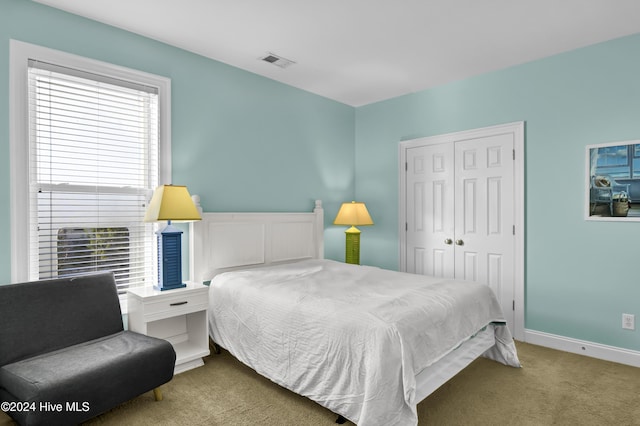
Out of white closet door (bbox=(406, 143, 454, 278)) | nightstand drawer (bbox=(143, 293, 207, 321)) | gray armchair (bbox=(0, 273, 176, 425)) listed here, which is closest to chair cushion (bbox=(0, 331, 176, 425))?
gray armchair (bbox=(0, 273, 176, 425))

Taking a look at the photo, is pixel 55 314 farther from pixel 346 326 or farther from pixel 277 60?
pixel 277 60

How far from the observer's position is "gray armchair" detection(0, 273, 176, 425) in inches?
69.3

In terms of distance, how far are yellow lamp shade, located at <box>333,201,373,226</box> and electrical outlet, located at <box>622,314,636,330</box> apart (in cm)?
233

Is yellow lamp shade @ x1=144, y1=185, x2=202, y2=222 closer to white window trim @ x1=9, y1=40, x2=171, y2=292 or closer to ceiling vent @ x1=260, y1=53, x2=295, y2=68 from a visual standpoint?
white window trim @ x1=9, y1=40, x2=171, y2=292

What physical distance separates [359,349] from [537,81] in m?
3.01

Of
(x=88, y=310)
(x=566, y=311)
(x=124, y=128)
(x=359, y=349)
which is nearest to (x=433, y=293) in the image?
(x=359, y=349)

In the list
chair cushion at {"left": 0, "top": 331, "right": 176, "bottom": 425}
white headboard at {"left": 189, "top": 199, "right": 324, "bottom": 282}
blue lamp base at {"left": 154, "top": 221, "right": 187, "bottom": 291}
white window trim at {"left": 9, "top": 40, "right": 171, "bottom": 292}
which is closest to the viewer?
chair cushion at {"left": 0, "top": 331, "right": 176, "bottom": 425}

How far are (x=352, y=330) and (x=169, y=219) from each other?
153 centimetres

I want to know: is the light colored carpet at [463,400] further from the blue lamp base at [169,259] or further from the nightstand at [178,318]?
the blue lamp base at [169,259]

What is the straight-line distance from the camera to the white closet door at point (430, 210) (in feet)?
13.1

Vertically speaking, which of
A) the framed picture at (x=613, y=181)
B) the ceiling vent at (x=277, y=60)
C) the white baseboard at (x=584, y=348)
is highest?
the ceiling vent at (x=277, y=60)

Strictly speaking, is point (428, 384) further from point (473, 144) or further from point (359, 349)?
point (473, 144)

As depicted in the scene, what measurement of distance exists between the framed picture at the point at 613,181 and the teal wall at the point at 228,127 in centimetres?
259

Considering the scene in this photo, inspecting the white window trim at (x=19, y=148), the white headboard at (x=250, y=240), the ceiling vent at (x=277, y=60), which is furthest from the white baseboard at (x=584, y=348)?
the white window trim at (x=19, y=148)
